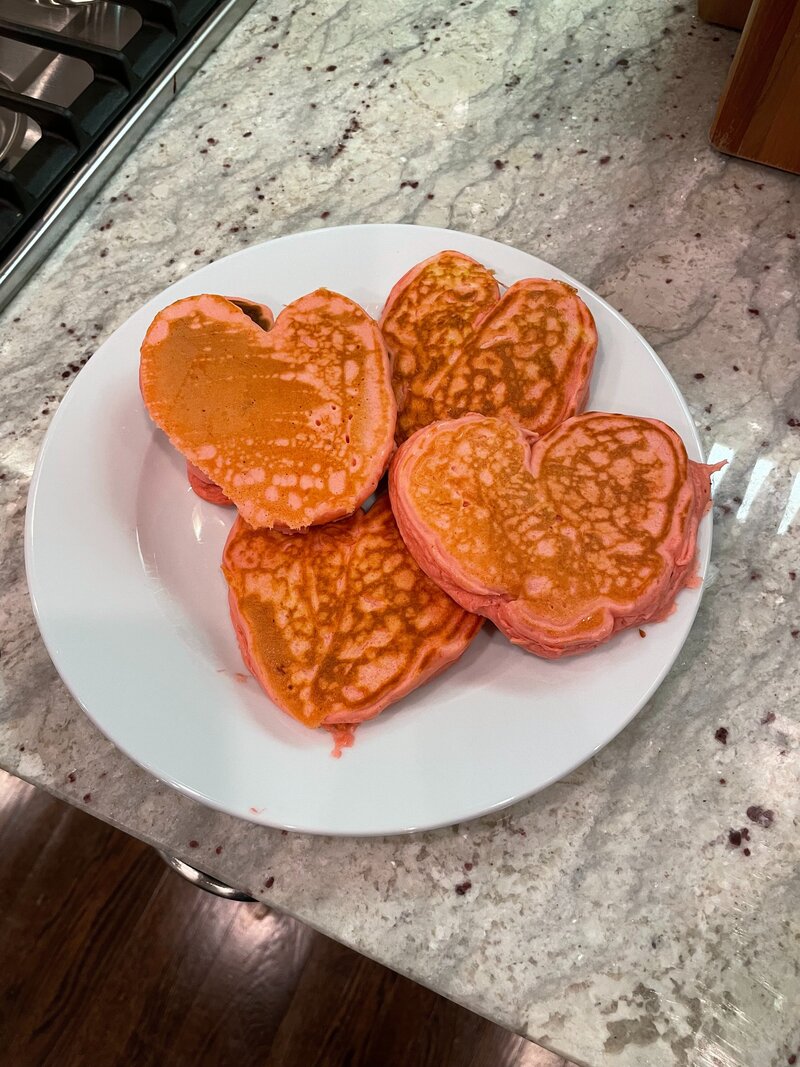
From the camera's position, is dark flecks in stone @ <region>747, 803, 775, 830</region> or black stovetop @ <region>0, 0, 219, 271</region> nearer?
dark flecks in stone @ <region>747, 803, 775, 830</region>

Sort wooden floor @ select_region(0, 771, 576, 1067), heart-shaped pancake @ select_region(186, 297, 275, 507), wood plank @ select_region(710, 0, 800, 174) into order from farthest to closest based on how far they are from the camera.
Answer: wooden floor @ select_region(0, 771, 576, 1067)
wood plank @ select_region(710, 0, 800, 174)
heart-shaped pancake @ select_region(186, 297, 275, 507)

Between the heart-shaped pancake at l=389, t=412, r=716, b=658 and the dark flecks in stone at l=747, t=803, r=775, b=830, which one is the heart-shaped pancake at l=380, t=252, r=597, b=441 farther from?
the dark flecks in stone at l=747, t=803, r=775, b=830

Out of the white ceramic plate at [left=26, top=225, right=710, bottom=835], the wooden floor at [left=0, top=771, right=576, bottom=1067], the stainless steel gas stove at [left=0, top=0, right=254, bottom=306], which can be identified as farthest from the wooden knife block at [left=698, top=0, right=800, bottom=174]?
the wooden floor at [left=0, top=771, right=576, bottom=1067]

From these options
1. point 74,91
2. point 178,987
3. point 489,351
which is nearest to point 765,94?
point 489,351

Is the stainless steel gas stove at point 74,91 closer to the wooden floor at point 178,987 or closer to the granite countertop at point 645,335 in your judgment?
the granite countertop at point 645,335

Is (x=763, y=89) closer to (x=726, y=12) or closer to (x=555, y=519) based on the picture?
(x=726, y=12)

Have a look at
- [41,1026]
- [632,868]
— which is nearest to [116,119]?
[632,868]

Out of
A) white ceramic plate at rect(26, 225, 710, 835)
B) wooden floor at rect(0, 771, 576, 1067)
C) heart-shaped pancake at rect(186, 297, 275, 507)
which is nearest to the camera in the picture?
white ceramic plate at rect(26, 225, 710, 835)
